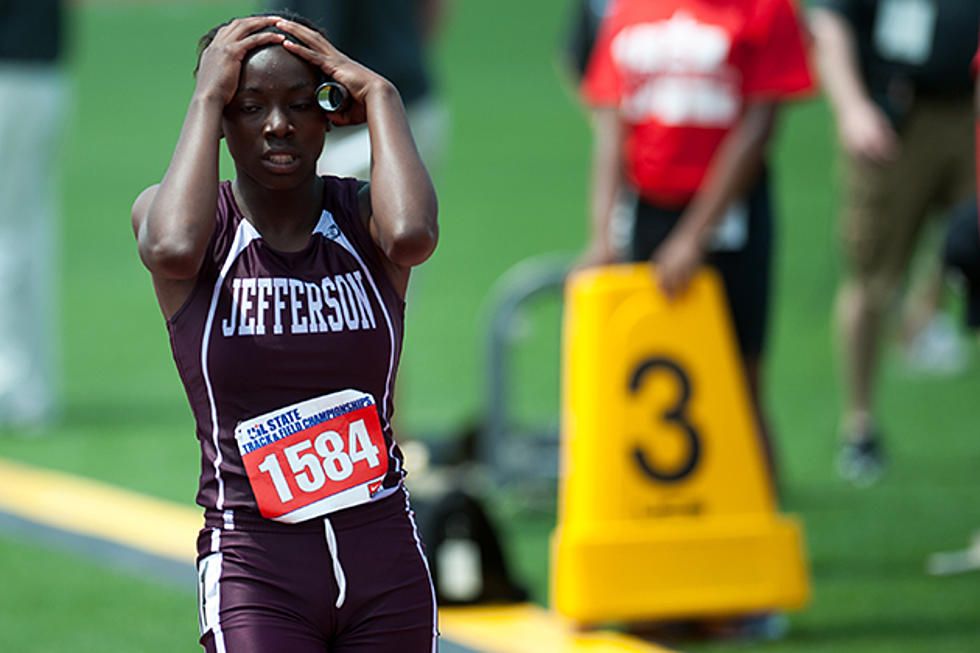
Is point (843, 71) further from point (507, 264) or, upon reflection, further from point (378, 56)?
Answer: point (507, 264)

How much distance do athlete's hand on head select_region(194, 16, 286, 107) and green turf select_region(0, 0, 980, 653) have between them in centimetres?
266

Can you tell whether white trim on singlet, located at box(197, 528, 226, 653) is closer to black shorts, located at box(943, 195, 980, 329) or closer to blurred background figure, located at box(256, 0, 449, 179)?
black shorts, located at box(943, 195, 980, 329)

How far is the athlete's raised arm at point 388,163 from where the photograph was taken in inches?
109

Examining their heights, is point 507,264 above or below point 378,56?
below

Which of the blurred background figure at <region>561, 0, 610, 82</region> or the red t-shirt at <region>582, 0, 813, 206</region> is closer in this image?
the red t-shirt at <region>582, 0, 813, 206</region>

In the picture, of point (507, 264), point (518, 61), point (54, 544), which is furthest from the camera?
point (518, 61)

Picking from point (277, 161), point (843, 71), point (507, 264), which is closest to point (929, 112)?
point (843, 71)

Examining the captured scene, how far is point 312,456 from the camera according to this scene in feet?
9.11

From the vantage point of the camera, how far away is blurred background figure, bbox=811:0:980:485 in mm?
6500

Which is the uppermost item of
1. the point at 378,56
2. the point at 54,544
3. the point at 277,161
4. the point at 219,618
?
the point at 378,56

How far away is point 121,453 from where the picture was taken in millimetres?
7465

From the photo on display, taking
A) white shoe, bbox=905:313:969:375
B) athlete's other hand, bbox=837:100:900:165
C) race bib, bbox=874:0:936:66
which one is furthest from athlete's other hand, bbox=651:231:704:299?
white shoe, bbox=905:313:969:375

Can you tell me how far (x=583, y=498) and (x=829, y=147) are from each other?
13.0 m

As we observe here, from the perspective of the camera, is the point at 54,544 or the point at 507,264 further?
the point at 507,264
